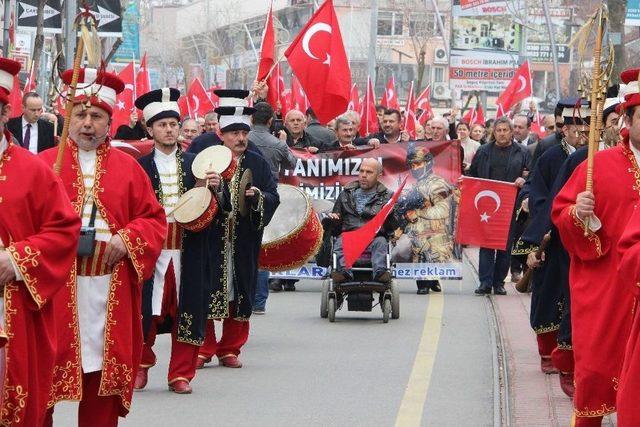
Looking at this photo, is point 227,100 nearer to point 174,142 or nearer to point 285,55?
point 174,142

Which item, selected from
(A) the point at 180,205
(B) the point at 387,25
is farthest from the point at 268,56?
(B) the point at 387,25

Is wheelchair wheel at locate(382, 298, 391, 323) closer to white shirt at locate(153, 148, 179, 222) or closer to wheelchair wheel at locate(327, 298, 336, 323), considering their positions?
wheelchair wheel at locate(327, 298, 336, 323)

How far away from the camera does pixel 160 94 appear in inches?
402

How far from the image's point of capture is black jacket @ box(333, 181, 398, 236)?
15.1 meters

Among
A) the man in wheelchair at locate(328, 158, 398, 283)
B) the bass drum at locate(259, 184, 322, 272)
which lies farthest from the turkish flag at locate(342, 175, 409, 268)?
the bass drum at locate(259, 184, 322, 272)

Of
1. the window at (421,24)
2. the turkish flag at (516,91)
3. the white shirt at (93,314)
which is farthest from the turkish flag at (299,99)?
the window at (421,24)

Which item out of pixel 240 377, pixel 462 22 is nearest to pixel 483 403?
pixel 240 377

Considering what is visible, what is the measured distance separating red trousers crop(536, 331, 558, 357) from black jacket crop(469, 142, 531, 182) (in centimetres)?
712

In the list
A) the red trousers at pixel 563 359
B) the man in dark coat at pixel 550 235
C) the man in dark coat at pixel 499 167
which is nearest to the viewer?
the red trousers at pixel 563 359

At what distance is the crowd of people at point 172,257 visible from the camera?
254 inches

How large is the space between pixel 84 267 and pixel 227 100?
3820 millimetres

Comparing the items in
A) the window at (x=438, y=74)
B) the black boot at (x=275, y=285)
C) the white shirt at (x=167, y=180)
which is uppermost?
the white shirt at (x=167, y=180)

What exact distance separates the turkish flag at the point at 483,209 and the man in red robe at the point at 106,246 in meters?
10.4

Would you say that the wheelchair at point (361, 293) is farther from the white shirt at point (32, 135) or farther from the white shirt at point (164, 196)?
the white shirt at point (164, 196)
